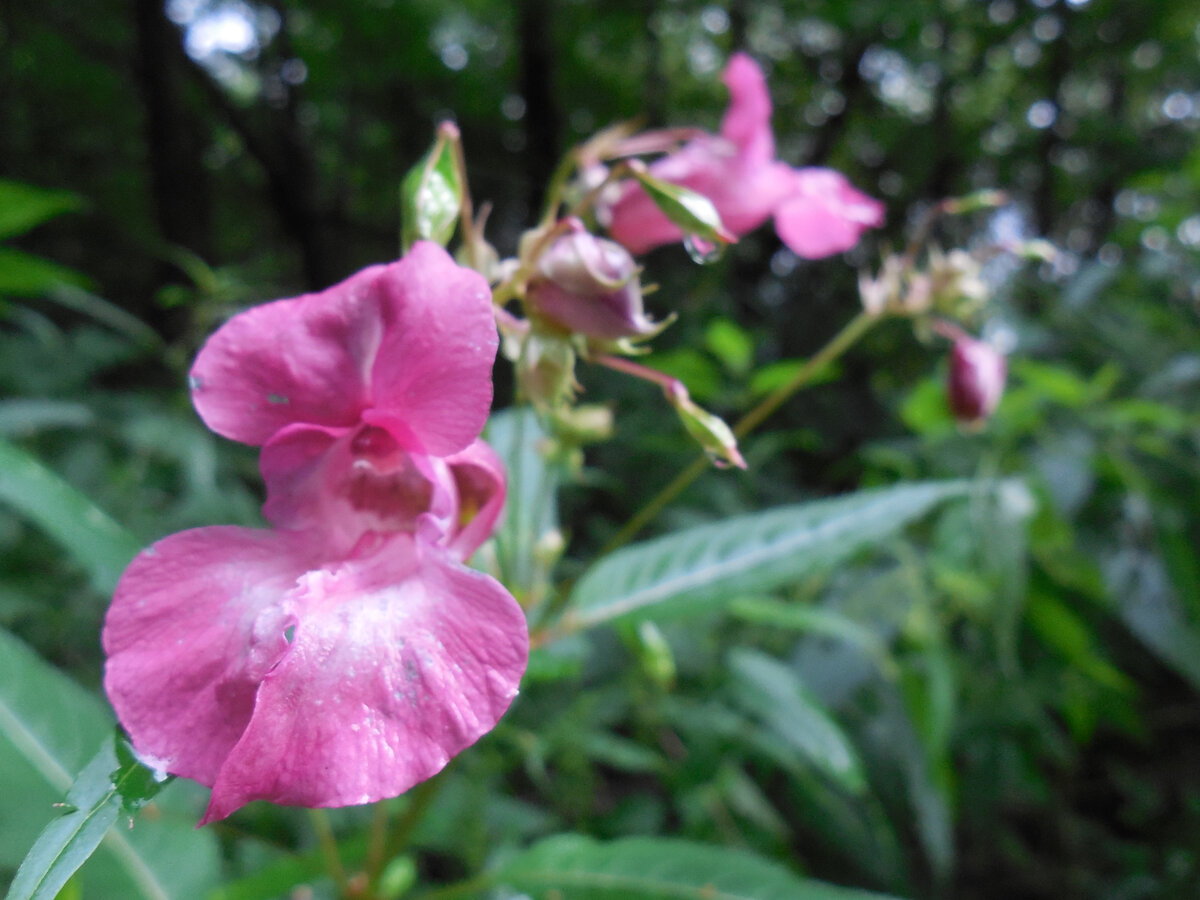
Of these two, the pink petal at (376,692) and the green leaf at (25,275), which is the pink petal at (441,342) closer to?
the pink petal at (376,692)

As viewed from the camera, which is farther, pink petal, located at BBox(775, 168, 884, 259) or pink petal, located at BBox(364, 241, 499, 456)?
pink petal, located at BBox(775, 168, 884, 259)

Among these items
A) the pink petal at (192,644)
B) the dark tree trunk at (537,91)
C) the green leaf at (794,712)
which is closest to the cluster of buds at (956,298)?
the green leaf at (794,712)

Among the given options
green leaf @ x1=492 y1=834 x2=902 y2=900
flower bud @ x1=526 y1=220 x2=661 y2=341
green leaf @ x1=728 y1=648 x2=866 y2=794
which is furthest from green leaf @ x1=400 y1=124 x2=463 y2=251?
green leaf @ x1=728 y1=648 x2=866 y2=794

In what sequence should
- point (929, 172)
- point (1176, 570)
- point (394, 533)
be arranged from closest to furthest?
1. point (394, 533)
2. point (1176, 570)
3. point (929, 172)

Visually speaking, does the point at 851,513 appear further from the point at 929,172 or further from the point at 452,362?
the point at 929,172

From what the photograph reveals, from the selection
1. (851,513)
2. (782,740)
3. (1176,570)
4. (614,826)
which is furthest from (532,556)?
(1176,570)

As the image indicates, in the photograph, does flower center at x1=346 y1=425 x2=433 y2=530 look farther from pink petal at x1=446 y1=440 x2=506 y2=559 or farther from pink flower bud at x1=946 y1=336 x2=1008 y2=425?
pink flower bud at x1=946 y1=336 x2=1008 y2=425

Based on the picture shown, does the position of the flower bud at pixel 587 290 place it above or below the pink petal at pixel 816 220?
above
